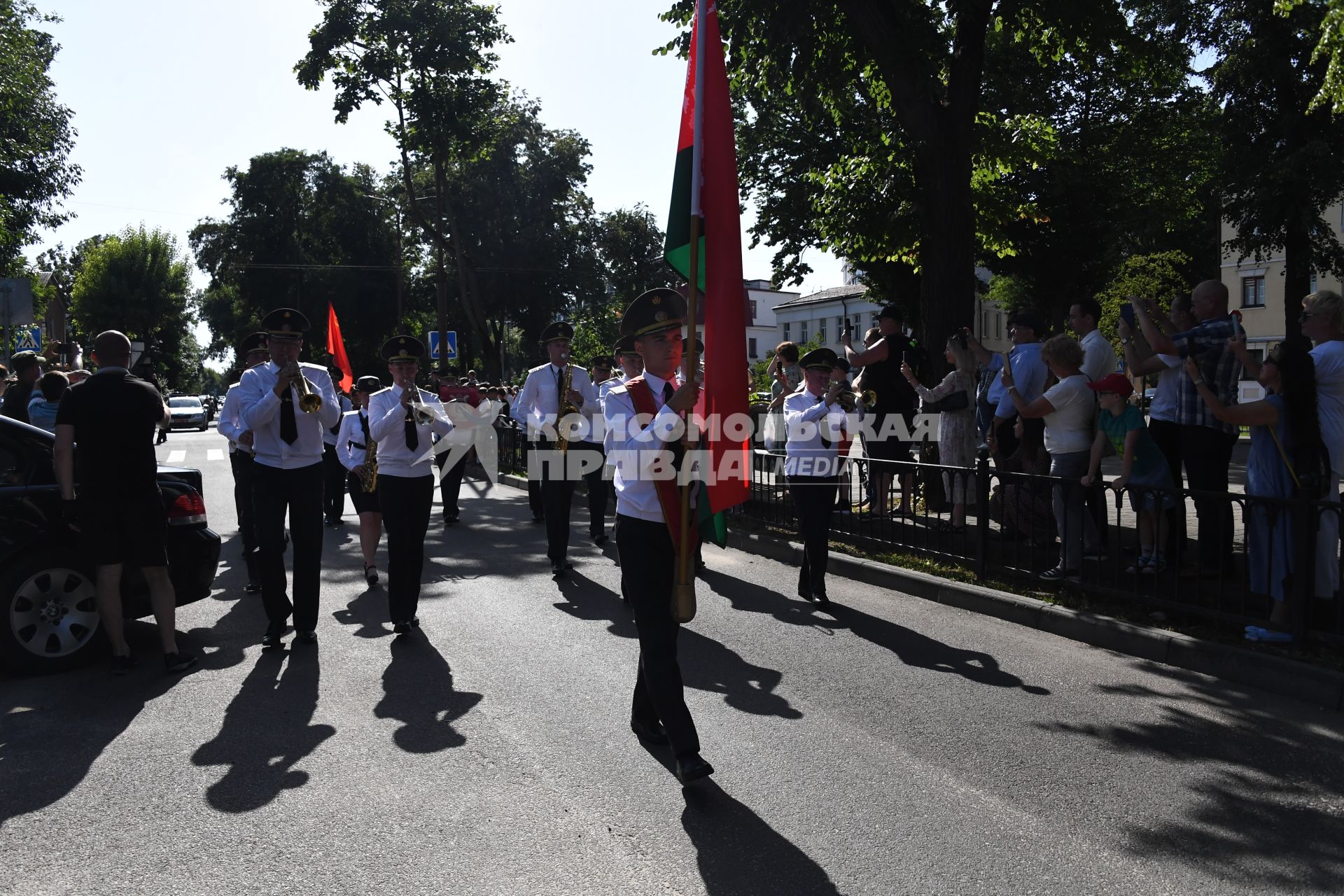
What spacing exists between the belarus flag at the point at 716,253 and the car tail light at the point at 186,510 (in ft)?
13.5

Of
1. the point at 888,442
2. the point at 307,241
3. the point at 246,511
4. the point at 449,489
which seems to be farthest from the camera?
the point at 307,241

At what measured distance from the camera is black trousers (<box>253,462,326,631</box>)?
23.4 ft

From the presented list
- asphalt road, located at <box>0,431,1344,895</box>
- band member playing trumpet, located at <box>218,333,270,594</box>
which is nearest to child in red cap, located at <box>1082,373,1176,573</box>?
asphalt road, located at <box>0,431,1344,895</box>

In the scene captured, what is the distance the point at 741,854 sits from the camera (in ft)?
12.8

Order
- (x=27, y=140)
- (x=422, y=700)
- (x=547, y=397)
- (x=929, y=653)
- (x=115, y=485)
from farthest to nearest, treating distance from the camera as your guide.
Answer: (x=27, y=140), (x=547, y=397), (x=929, y=653), (x=115, y=485), (x=422, y=700)

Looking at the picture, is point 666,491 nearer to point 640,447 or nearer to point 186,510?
point 640,447

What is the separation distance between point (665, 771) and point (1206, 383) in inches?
198

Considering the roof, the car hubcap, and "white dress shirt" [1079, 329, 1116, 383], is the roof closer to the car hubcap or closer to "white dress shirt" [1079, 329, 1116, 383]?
"white dress shirt" [1079, 329, 1116, 383]

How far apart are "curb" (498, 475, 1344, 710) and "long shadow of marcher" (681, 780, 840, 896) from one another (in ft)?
11.2

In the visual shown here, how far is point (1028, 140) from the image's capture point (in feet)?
55.2

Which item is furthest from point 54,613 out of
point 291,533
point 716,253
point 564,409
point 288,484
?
point 564,409

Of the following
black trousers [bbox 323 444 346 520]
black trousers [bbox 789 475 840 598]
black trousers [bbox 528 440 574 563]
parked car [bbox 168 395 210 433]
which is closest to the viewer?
black trousers [bbox 789 475 840 598]

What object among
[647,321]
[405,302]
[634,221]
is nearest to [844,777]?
[647,321]

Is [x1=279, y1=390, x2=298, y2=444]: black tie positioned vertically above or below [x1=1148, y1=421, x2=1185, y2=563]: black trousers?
above
